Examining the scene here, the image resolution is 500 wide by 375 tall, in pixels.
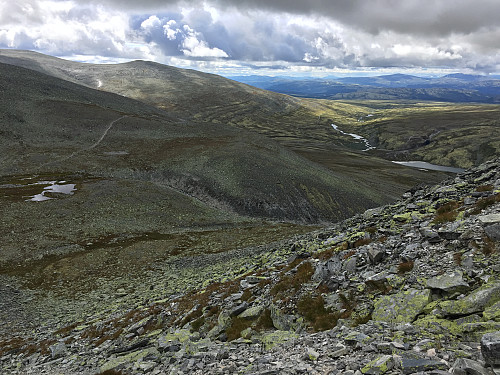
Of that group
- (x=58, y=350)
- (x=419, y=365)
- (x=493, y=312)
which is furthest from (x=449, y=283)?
(x=58, y=350)

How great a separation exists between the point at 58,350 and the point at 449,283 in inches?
934

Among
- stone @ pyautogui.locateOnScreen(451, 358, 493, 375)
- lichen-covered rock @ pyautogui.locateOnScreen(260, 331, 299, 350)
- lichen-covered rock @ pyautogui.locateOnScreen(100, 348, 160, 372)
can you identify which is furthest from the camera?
lichen-covered rock @ pyautogui.locateOnScreen(100, 348, 160, 372)

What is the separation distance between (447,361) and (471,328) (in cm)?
194

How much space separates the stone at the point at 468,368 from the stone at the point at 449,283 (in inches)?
177

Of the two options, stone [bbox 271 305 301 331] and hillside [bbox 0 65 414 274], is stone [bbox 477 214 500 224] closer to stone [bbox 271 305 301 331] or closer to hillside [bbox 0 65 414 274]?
stone [bbox 271 305 301 331]

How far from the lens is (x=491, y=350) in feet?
25.6

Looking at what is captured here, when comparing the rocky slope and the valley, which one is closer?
the rocky slope

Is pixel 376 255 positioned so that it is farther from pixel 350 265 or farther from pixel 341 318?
pixel 341 318

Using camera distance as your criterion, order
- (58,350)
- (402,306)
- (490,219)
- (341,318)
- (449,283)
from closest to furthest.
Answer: (449,283) < (402,306) < (341,318) < (490,219) < (58,350)

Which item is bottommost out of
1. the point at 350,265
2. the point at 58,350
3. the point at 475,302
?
the point at 58,350

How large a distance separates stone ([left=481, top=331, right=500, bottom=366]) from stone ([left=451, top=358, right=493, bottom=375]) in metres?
0.28

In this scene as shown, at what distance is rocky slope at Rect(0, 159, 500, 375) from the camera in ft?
32.5

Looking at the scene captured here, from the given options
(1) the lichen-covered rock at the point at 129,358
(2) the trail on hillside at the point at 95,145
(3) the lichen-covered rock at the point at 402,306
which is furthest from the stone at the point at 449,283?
(2) the trail on hillside at the point at 95,145

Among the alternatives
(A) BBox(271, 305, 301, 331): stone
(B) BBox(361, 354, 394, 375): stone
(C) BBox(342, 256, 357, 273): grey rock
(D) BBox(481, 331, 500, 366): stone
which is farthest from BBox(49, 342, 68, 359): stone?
(D) BBox(481, 331, 500, 366): stone
